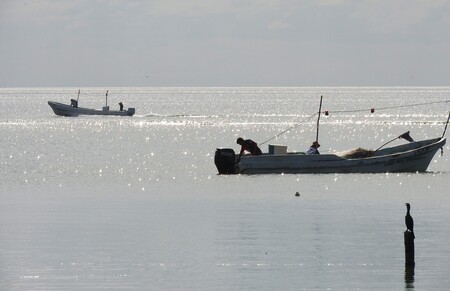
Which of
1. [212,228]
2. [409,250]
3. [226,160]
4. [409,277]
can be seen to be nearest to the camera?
[409,277]

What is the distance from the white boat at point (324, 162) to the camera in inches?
2239

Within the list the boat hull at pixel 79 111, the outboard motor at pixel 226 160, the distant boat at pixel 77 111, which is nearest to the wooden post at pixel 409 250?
the outboard motor at pixel 226 160

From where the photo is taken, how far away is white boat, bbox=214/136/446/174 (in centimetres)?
5688

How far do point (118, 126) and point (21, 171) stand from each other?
239 feet

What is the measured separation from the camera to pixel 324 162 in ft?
188

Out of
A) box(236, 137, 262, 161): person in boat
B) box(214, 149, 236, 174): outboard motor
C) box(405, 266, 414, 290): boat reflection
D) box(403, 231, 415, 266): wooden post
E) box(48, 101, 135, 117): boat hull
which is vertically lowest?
box(405, 266, 414, 290): boat reflection

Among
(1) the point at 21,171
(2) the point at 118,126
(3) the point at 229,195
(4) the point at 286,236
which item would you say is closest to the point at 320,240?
(4) the point at 286,236

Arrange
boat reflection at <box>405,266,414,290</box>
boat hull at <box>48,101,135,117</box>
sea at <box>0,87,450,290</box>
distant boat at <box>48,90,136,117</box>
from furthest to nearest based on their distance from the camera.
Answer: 1. boat hull at <box>48,101,135,117</box>
2. distant boat at <box>48,90,136,117</box>
3. sea at <box>0,87,450,290</box>
4. boat reflection at <box>405,266,414,290</box>

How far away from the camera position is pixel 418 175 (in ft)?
191

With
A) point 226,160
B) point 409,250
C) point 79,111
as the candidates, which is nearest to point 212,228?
point 409,250

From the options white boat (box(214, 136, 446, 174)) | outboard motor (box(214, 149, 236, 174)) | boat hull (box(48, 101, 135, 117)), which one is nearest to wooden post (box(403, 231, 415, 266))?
white boat (box(214, 136, 446, 174))

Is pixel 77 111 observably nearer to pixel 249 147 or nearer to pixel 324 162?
pixel 249 147

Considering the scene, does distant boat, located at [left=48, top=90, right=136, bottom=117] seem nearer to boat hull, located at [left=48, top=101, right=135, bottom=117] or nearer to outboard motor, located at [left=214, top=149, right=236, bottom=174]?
boat hull, located at [left=48, top=101, right=135, bottom=117]

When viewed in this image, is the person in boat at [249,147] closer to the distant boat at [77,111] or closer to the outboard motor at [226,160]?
the outboard motor at [226,160]
